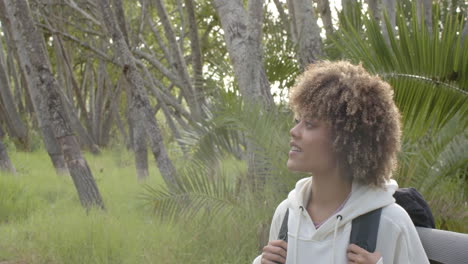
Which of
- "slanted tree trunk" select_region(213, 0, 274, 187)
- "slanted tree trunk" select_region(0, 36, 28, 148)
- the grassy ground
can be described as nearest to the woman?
the grassy ground

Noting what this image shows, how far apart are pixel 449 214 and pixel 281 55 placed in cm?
302

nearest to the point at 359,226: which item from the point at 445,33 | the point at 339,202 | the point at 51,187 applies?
the point at 339,202

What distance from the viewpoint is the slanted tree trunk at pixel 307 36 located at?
649cm

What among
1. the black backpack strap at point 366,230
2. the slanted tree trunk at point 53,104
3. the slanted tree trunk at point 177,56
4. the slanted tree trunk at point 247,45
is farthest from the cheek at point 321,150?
the slanted tree trunk at point 177,56

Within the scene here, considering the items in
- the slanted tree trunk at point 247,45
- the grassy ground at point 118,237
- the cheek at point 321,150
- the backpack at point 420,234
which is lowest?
the grassy ground at point 118,237

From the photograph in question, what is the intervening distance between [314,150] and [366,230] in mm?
302

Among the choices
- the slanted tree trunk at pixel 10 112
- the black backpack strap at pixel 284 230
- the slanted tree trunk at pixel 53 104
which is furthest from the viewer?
the slanted tree trunk at pixel 10 112

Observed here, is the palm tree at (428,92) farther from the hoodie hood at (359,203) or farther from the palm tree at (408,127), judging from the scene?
the hoodie hood at (359,203)

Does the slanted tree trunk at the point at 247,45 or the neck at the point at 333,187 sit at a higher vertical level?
the slanted tree trunk at the point at 247,45

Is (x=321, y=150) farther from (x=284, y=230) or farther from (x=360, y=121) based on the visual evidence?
(x=284, y=230)

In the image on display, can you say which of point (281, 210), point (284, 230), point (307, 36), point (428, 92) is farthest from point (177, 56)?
point (284, 230)

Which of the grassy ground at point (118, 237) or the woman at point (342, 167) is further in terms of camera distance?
the grassy ground at point (118, 237)

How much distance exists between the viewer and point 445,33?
4461 mm

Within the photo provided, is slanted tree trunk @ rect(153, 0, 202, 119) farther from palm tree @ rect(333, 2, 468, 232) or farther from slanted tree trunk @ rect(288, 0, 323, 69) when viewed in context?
palm tree @ rect(333, 2, 468, 232)
